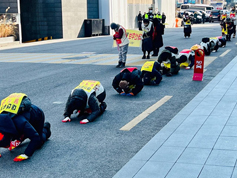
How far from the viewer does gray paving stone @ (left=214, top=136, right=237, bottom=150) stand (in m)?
5.71

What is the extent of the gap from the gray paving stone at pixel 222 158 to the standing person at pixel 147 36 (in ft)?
38.1

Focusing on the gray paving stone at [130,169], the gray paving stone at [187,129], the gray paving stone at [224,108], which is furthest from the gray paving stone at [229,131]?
the gray paving stone at [130,169]

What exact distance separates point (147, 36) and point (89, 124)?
10.5 meters

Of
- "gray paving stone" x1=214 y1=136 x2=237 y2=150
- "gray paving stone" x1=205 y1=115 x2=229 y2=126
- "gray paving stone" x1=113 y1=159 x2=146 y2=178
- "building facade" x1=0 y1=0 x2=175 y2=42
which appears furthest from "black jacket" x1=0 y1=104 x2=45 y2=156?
"building facade" x1=0 y1=0 x2=175 y2=42

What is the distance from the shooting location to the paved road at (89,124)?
546 cm

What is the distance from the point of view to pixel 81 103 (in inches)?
284

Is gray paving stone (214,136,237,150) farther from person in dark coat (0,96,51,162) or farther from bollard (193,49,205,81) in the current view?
bollard (193,49,205,81)

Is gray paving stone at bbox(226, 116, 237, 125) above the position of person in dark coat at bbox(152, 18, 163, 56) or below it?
below

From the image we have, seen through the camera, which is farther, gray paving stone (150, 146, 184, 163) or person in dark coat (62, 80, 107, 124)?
person in dark coat (62, 80, 107, 124)

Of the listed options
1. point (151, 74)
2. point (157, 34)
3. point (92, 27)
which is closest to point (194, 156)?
point (151, 74)

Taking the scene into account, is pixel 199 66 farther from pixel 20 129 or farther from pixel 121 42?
pixel 20 129

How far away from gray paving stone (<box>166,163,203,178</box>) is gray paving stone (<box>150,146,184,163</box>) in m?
0.23

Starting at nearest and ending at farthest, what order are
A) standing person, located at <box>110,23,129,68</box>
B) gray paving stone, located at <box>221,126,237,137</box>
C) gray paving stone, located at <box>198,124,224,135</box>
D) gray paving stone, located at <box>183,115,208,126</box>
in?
1. gray paving stone, located at <box>221,126,237,137</box>
2. gray paving stone, located at <box>198,124,224,135</box>
3. gray paving stone, located at <box>183,115,208,126</box>
4. standing person, located at <box>110,23,129,68</box>

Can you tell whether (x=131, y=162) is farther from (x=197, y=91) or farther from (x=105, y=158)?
(x=197, y=91)
